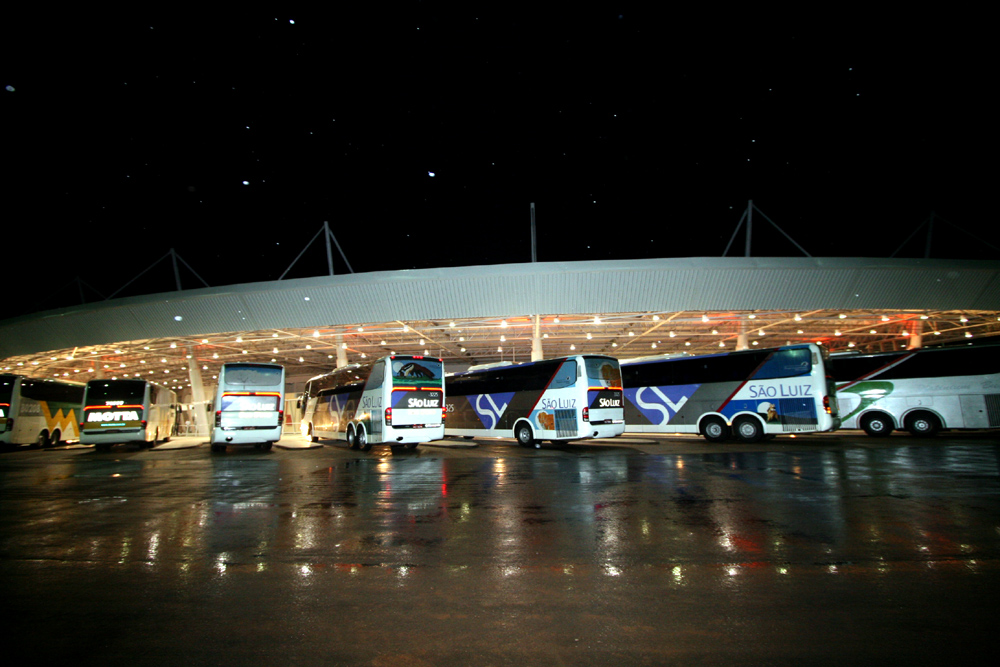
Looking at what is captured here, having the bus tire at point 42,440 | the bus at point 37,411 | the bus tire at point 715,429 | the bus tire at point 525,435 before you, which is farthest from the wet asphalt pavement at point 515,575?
the bus tire at point 42,440

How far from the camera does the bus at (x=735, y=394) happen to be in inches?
543

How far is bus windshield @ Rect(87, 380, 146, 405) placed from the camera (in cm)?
1809

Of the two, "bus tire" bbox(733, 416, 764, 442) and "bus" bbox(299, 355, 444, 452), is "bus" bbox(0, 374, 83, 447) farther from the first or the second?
"bus tire" bbox(733, 416, 764, 442)

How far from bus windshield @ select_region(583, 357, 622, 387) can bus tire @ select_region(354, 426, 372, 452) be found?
7122 millimetres

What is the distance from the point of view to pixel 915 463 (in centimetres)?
895

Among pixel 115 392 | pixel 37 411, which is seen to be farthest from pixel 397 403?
pixel 37 411

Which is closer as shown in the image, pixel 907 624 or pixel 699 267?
pixel 907 624

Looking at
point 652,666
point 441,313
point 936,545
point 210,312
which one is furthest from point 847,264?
point 210,312

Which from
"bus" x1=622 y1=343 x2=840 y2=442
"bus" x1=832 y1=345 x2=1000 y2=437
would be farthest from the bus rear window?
"bus" x1=832 y1=345 x2=1000 y2=437

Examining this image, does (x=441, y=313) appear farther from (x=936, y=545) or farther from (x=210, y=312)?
(x=936, y=545)

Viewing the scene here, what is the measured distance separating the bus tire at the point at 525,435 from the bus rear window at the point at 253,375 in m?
8.12

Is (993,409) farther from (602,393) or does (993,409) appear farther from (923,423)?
(602,393)

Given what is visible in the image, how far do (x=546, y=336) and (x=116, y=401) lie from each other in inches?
803

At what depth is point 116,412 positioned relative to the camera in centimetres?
1825
